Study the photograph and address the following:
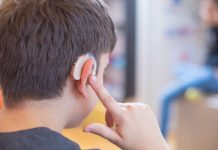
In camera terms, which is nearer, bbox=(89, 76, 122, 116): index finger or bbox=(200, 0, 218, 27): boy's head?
bbox=(89, 76, 122, 116): index finger

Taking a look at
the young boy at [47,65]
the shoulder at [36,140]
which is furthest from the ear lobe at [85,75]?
the shoulder at [36,140]

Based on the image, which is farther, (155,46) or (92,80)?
(155,46)

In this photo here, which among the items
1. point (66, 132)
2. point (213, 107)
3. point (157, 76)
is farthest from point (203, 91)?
point (66, 132)

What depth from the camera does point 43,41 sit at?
70cm

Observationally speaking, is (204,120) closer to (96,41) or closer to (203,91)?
(203,91)

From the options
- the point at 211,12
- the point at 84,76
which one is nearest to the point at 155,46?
the point at 211,12

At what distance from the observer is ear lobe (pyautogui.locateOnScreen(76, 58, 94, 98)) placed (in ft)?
2.36

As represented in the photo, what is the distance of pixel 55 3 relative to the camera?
0.72 metres

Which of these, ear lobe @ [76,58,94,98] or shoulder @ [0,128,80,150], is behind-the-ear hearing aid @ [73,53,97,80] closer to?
ear lobe @ [76,58,94,98]

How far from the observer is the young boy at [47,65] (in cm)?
69

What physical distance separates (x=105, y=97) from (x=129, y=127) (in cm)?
10

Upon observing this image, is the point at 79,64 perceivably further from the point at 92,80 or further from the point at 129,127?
the point at 129,127

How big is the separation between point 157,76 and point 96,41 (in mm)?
2475

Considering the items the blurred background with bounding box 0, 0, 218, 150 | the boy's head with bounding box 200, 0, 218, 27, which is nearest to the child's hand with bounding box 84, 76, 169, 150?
the boy's head with bounding box 200, 0, 218, 27
